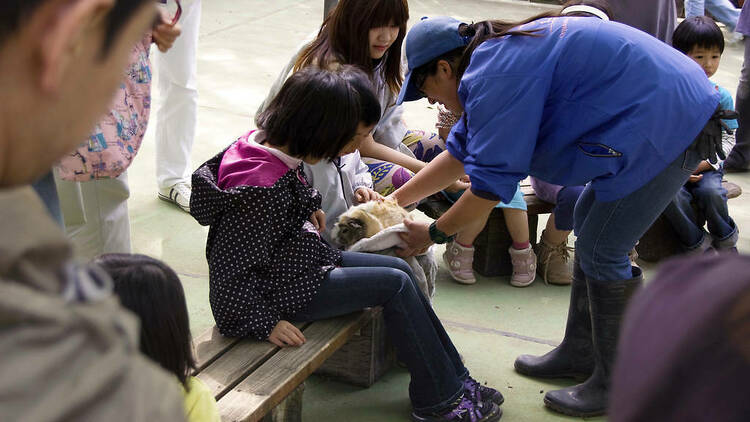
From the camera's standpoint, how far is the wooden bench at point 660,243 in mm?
4480

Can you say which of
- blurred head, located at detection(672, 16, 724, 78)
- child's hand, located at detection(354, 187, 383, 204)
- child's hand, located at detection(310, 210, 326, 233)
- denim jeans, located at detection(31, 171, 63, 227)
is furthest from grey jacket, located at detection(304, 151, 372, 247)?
blurred head, located at detection(672, 16, 724, 78)

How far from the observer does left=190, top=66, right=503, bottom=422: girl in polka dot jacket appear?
8.75 ft

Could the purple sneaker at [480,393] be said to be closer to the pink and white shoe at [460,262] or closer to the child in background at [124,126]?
the pink and white shoe at [460,262]

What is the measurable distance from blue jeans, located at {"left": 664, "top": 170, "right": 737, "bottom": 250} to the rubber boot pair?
1274 millimetres

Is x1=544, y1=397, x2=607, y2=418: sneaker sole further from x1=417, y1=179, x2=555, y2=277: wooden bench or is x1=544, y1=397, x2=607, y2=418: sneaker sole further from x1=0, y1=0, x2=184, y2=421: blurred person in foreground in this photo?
x1=0, y1=0, x2=184, y2=421: blurred person in foreground

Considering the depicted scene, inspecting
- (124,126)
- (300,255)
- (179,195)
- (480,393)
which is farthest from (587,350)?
(179,195)

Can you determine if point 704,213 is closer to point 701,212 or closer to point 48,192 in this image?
point 701,212

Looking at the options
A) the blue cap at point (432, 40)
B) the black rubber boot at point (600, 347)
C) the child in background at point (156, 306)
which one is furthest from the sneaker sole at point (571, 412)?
the child in background at point (156, 306)

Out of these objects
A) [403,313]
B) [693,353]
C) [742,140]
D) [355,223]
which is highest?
[693,353]

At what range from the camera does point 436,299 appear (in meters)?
4.04

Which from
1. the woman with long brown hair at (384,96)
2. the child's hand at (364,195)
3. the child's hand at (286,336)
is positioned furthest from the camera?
the woman with long brown hair at (384,96)

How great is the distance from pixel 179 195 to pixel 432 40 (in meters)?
2.29

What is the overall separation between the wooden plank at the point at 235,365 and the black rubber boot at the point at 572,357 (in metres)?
1.21

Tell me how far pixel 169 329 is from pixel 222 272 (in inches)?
28.4
